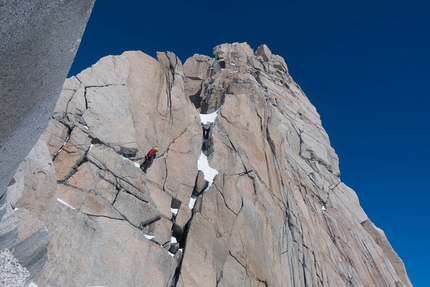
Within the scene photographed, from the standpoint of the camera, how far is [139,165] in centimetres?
1662

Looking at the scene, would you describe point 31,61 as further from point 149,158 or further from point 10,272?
point 149,158

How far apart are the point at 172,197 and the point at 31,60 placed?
1394 cm

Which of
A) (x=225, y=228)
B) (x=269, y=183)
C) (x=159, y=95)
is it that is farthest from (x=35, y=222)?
(x=269, y=183)

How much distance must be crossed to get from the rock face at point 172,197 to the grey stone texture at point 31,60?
182 inches

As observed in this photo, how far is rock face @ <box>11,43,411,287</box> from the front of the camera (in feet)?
40.1

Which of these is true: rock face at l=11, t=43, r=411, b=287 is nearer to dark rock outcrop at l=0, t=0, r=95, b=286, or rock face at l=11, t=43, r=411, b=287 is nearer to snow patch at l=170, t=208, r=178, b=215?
snow patch at l=170, t=208, r=178, b=215

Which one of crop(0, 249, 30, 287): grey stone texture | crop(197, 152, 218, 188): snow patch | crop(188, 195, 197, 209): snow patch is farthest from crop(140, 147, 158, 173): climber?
crop(0, 249, 30, 287): grey stone texture

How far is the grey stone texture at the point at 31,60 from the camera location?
11.8 ft

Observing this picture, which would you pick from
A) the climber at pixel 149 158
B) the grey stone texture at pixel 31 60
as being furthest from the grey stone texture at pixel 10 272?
the climber at pixel 149 158

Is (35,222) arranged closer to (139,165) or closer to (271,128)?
(139,165)

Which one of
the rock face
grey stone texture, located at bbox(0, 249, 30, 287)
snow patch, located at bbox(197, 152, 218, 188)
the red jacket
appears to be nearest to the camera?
grey stone texture, located at bbox(0, 249, 30, 287)

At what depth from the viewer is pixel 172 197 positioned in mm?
17281

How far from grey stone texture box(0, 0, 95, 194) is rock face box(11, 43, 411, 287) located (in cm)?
462

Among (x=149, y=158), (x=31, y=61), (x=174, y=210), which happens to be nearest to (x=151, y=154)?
(x=149, y=158)
